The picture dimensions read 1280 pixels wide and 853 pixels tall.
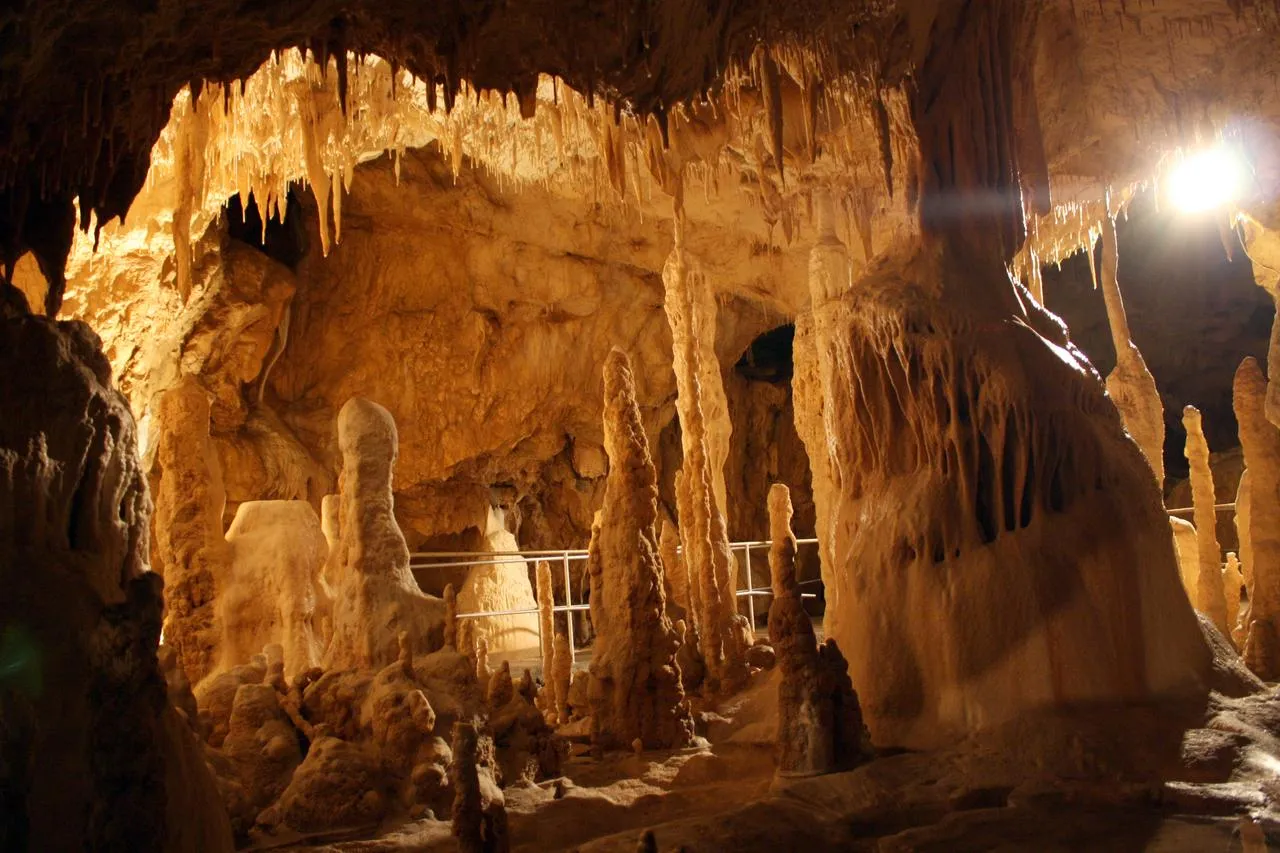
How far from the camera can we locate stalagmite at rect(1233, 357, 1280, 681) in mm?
10969

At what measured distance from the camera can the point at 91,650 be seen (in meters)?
4.08

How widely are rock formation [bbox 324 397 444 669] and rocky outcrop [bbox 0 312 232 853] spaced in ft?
12.8

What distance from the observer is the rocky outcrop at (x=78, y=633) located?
3.86 metres

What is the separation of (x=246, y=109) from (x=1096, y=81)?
8.69 meters

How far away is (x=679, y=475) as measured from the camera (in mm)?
13562

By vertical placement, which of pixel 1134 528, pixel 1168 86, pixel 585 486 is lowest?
pixel 1134 528

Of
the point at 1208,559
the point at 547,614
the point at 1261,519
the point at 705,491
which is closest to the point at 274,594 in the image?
the point at 547,614

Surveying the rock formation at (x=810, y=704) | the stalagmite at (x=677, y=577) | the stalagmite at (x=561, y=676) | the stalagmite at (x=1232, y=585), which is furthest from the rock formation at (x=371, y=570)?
the stalagmite at (x=1232, y=585)

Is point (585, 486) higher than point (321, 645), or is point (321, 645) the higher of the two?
point (585, 486)

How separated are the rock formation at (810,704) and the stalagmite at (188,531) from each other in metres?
5.24

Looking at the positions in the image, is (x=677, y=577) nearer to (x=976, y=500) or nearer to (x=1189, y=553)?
(x=1189, y=553)

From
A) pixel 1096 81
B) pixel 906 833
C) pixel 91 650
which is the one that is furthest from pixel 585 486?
pixel 91 650

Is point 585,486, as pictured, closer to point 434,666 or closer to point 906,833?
point 434,666

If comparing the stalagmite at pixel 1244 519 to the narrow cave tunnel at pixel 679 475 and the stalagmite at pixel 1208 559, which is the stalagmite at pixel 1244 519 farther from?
the stalagmite at pixel 1208 559
